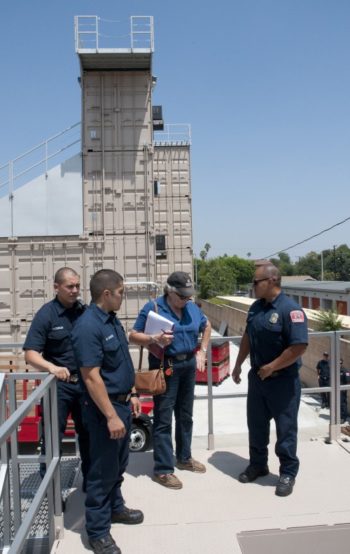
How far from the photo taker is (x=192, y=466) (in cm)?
418

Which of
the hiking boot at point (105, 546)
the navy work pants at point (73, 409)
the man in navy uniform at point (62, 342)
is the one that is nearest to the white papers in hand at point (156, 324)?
the man in navy uniform at point (62, 342)

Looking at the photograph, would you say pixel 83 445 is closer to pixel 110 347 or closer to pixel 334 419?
pixel 110 347

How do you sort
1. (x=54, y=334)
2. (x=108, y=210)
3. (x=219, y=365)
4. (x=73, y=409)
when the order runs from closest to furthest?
1. (x=54, y=334)
2. (x=73, y=409)
3. (x=108, y=210)
4. (x=219, y=365)

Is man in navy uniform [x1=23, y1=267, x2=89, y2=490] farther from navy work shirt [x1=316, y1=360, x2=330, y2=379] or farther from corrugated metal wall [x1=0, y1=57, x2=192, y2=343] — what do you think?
corrugated metal wall [x1=0, y1=57, x2=192, y2=343]

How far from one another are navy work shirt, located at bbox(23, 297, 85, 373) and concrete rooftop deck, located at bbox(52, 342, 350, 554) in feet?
3.46

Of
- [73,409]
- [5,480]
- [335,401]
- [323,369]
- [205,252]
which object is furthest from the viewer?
[205,252]

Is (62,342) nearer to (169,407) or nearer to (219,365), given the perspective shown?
(169,407)

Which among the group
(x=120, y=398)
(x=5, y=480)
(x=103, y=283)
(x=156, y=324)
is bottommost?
(x=5, y=480)

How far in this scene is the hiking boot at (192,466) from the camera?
417cm

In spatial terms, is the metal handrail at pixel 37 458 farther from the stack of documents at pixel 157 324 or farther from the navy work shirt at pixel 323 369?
the navy work shirt at pixel 323 369

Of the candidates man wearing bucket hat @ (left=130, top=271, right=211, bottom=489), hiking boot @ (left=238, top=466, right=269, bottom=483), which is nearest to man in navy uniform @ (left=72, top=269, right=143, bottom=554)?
man wearing bucket hat @ (left=130, top=271, right=211, bottom=489)

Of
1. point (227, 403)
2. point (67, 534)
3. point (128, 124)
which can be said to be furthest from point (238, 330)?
point (67, 534)

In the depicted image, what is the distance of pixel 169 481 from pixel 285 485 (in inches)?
33.6

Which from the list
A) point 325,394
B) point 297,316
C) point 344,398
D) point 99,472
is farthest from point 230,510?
point 325,394
